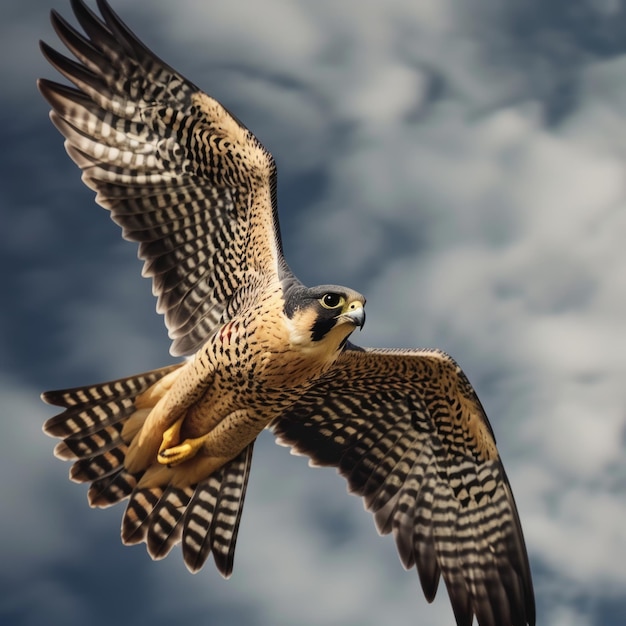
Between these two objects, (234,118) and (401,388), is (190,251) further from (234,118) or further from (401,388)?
(401,388)

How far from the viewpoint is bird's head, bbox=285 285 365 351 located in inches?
289

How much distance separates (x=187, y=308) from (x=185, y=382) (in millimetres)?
860

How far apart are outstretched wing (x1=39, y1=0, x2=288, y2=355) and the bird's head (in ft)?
3.78

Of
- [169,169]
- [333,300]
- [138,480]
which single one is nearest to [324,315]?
[333,300]

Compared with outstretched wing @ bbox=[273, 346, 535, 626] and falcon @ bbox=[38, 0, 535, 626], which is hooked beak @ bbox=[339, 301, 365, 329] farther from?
outstretched wing @ bbox=[273, 346, 535, 626]

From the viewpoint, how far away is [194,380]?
817cm

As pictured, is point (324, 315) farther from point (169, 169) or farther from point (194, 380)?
point (169, 169)

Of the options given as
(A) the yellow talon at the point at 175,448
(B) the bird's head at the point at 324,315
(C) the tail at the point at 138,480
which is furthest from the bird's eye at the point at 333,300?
(A) the yellow talon at the point at 175,448

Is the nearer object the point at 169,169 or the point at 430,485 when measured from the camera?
the point at 169,169

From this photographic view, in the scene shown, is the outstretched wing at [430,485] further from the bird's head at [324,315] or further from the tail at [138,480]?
the bird's head at [324,315]

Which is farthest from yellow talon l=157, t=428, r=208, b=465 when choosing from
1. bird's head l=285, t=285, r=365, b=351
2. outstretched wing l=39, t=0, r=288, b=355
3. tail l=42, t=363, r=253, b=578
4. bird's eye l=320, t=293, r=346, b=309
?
bird's eye l=320, t=293, r=346, b=309

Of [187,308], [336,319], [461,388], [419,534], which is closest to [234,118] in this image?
[187,308]

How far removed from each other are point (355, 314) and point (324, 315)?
8.7 inches

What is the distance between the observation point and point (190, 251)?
8.91 meters
